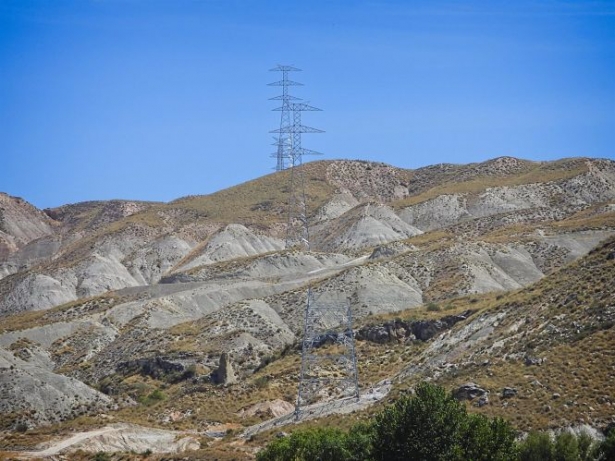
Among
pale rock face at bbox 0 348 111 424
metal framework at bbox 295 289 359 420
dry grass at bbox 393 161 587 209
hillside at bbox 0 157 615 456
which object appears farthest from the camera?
dry grass at bbox 393 161 587 209

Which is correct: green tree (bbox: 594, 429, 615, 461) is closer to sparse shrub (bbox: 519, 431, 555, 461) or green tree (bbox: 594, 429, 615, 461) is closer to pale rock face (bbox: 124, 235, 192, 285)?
sparse shrub (bbox: 519, 431, 555, 461)

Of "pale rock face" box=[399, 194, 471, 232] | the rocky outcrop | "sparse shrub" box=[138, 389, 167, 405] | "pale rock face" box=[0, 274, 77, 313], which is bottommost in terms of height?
"sparse shrub" box=[138, 389, 167, 405]

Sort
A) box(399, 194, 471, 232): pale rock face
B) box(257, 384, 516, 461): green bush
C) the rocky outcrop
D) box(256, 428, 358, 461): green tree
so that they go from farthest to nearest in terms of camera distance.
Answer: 1. box(399, 194, 471, 232): pale rock face
2. the rocky outcrop
3. box(256, 428, 358, 461): green tree
4. box(257, 384, 516, 461): green bush

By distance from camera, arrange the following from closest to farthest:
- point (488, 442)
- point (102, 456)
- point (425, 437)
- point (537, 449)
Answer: point (488, 442) < point (425, 437) < point (537, 449) < point (102, 456)

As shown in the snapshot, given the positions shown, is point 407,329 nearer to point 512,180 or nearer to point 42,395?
point 42,395

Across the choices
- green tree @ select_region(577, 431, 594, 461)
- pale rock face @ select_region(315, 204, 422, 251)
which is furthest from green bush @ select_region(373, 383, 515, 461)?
pale rock face @ select_region(315, 204, 422, 251)

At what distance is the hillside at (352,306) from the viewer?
73.6 metres

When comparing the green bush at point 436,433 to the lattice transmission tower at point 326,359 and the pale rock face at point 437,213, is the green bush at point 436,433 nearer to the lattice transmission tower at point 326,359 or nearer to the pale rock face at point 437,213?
the lattice transmission tower at point 326,359

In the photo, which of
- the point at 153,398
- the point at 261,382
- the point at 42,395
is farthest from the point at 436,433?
the point at 153,398

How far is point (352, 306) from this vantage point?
108625 mm

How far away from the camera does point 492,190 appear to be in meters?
183

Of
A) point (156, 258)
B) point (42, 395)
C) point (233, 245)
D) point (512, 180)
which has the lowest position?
point (42, 395)

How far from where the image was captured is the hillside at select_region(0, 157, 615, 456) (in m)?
73.6

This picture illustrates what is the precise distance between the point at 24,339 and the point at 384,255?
42.9 meters
